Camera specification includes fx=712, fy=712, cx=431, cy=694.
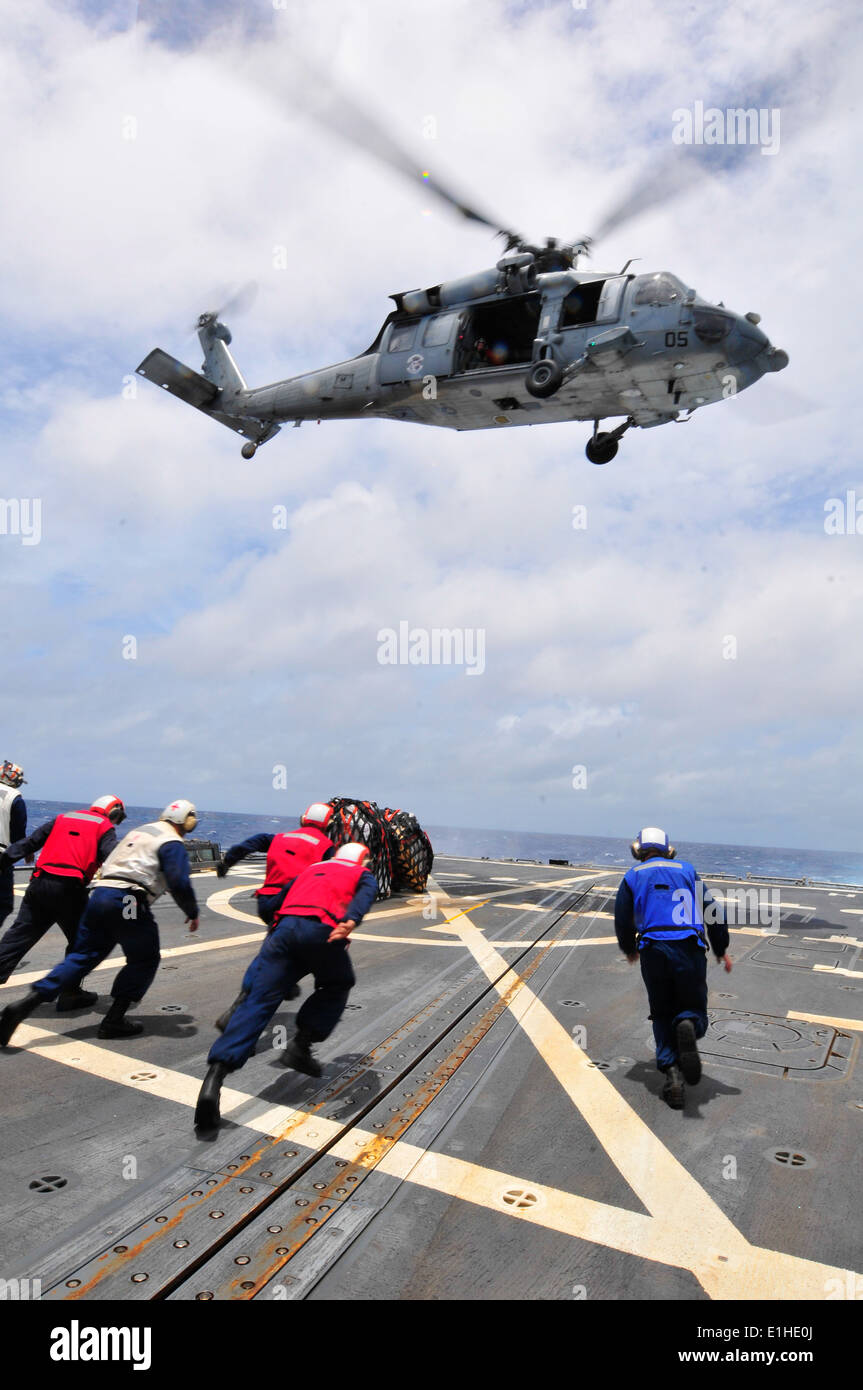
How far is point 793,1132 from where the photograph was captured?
490cm

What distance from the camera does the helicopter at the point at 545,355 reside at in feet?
46.4

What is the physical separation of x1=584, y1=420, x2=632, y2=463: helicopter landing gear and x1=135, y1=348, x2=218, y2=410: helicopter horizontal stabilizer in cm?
1130

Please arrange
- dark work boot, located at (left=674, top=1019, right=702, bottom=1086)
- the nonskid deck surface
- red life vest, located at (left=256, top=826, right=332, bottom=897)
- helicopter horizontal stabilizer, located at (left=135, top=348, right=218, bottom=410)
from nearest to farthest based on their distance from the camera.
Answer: the nonskid deck surface
dark work boot, located at (left=674, top=1019, right=702, bottom=1086)
red life vest, located at (left=256, top=826, right=332, bottom=897)
helicopter horizontal stabilizer, located at (left=135, top=348, right=218, bottom=410)

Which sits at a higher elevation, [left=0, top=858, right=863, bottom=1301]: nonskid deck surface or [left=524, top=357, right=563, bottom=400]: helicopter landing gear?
[left=524, top=357, right=563, bottom=400]: helicopter landing gear

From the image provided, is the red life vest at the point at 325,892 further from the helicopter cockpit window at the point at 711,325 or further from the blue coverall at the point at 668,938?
the helicopter cockpit window at the point at 711,325

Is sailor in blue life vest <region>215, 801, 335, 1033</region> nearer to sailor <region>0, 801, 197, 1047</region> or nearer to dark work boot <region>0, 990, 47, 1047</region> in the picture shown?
sailor <region>0, 801, 197, 1047</region>

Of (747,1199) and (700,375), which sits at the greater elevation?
(700,375)

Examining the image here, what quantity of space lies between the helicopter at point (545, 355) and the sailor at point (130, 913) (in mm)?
12316

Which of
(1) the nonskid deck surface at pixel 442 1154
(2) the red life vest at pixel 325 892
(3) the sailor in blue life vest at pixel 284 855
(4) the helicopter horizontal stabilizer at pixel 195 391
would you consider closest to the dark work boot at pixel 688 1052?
(1) the nonskid deck surface at pixel 442 1154

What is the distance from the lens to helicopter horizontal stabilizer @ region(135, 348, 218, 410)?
20.1 meters

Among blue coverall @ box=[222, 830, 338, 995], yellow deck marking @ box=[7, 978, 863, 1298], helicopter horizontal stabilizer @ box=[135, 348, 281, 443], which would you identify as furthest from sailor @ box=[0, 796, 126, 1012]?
helicopter horizontal stabilizer @ box=[135, 348, 281, 443]
